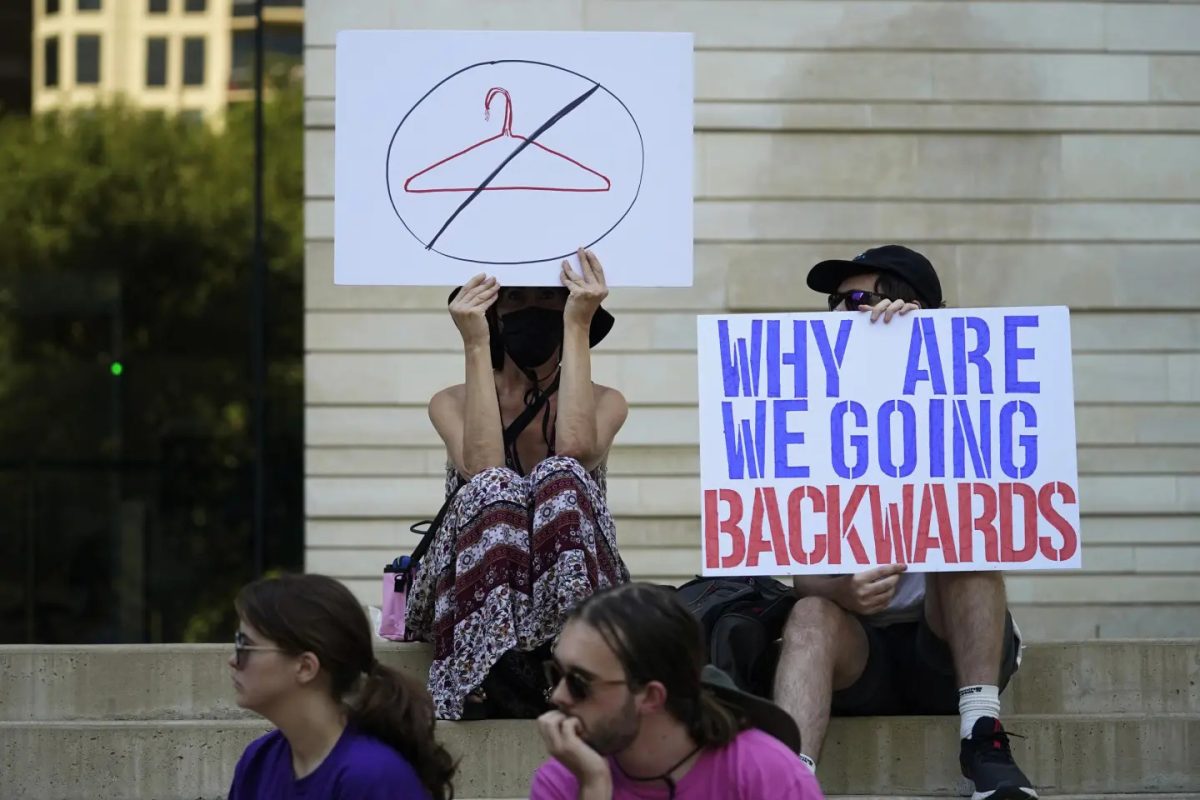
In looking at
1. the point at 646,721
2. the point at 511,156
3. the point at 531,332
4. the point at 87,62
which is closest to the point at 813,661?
the point at 531,332

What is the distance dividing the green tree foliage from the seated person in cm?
799

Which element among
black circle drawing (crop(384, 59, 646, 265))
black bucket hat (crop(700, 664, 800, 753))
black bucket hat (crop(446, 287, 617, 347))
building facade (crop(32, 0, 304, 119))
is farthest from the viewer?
building facade (crop(32, 0, 304, 119))

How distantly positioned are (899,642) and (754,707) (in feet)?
6.10

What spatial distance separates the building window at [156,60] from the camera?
433 inches

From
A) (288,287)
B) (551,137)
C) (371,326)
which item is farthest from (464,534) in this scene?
(288,287)

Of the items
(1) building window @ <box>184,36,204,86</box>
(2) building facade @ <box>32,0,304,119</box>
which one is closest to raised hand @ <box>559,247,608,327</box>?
(2) building facade @ <box>32,0,304,119</box>

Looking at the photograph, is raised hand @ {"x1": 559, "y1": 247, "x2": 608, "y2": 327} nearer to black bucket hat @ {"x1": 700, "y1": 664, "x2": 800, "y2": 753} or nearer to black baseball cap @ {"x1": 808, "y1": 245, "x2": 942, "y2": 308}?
black baseball cap @ {"x1": 808, "y1": 245, "x2": 942, "y2": 308}

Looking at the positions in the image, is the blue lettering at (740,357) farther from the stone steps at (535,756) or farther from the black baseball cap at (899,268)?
the stone steps at (535,756)

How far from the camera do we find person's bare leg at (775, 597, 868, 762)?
4.48 meters

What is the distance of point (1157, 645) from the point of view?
5609 millimetres

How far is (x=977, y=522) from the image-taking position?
4715 mm

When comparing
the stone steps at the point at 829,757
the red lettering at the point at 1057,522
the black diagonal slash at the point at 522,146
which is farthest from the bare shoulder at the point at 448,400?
the red lettering at the point at 1057,522

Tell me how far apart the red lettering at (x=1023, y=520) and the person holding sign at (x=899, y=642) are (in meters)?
0.07

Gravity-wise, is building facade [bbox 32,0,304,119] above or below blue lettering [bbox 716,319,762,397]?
above
